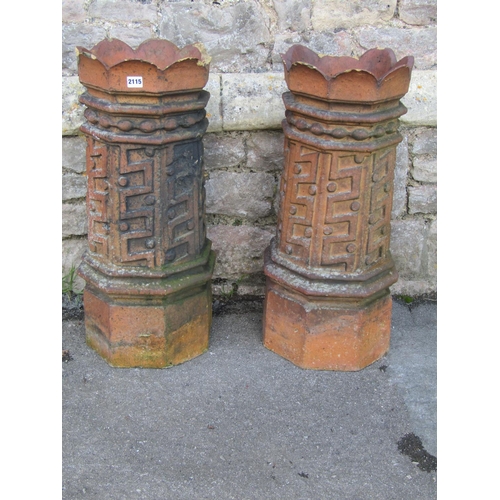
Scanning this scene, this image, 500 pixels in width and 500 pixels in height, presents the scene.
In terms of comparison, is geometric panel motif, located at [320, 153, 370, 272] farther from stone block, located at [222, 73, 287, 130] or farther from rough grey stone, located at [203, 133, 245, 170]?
rough grey stone, located at [203, 133, 245, 170]

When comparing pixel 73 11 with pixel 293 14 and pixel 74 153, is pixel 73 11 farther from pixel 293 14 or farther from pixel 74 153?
pixel 293 14

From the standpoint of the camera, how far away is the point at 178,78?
3.17 metres

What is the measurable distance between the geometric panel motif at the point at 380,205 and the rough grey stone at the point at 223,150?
2.87 feet

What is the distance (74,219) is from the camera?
4.09m

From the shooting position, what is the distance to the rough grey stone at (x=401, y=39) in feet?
12.6

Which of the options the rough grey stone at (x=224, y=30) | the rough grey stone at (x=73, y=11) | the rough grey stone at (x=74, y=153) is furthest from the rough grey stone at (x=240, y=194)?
the rough grey stone at (x=73, y=11)

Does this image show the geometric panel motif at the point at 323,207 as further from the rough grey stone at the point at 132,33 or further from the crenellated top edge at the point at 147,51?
the rough grey stone at the point at 132,33

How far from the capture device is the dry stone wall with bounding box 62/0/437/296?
3768mm

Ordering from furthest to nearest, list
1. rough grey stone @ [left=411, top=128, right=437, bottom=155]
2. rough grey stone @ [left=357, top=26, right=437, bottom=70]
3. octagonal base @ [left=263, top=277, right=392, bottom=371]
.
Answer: rough grey stone @ [left=411, top=128, right=437, bottom=155] → rough grey stone @ [left=357, top=26, right=437, bottom=70] → octagonal base @ [left=263, top=277, right=392, bottom=371]

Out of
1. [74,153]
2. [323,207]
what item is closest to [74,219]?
[74,153]

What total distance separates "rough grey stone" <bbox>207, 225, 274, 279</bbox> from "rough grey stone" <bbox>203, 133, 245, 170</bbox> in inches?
14.5

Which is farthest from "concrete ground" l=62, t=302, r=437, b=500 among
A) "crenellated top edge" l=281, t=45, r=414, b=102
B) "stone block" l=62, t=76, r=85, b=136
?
"crenellated top edge" l=281, t=45, r=414, b=102

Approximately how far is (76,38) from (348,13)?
1402 millimetres

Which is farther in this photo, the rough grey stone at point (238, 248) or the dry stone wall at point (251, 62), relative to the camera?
the rough grey stone at point (238, 248)
